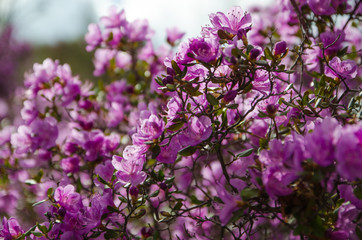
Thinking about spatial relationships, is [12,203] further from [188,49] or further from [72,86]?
[188,49]

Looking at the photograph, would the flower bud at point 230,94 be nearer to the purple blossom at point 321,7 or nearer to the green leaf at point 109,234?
the green leaf at point 109,234

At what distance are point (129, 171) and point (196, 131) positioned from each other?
0.93 ft

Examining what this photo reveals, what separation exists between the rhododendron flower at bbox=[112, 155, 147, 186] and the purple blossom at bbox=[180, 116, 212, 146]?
186 mm

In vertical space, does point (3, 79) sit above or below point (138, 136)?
below

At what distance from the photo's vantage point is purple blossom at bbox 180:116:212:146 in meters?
1.19

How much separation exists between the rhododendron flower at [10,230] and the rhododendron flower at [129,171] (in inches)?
19.4

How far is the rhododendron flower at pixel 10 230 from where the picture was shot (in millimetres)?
1333

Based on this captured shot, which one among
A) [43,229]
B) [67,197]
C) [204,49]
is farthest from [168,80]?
[43,229]

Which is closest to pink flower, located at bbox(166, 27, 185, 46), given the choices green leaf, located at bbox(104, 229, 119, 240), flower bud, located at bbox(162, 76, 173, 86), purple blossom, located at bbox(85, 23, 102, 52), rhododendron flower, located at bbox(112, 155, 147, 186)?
purple blossom, located at bbox(85, 23, 102, 52)

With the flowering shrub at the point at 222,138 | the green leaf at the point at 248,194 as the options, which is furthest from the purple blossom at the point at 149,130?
the green leaf at the point at 248,194

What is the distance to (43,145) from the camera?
5.73ft

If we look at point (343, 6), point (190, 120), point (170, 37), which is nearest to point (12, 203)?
point (170, 37)

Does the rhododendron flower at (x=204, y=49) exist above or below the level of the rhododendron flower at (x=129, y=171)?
above

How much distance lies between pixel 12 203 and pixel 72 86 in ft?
3.68
